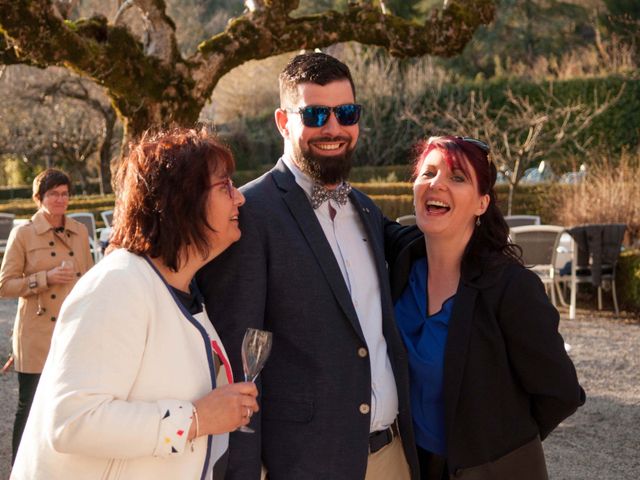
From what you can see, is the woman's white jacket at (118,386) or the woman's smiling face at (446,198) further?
the woman's smiling face at (446,198)

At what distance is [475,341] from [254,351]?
827 mm

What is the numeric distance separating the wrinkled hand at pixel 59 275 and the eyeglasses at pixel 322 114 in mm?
2613

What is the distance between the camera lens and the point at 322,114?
9.11ft

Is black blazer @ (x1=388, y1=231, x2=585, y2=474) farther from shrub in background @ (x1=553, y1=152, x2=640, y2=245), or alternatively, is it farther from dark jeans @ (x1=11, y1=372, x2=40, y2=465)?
shrub in background @ (x1=553, y1=152, x2=640, y2=245)

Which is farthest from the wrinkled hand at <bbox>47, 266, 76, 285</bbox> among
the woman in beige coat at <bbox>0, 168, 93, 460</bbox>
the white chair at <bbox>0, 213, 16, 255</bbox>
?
the white chair at <bbox>0, 213, 16, 255</bbox>

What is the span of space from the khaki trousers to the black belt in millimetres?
28

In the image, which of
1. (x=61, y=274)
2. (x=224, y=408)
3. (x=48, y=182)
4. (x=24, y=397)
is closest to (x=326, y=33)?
(x=48, y=182)

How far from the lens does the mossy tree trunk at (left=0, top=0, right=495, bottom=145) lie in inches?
271

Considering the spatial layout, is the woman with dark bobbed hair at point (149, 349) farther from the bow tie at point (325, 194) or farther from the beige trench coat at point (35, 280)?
the beige trench coat at point (35, 280)

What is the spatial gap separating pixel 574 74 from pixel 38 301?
2650cm

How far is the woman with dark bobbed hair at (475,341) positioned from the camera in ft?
9.03

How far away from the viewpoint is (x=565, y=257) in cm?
1139

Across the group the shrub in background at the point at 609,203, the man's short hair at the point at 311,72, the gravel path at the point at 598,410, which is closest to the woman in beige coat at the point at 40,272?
the gravel path at the point at 598,410

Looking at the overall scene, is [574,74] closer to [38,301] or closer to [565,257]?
[565,257]
